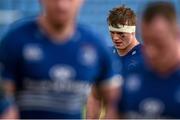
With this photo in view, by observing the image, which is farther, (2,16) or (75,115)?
(2,16)

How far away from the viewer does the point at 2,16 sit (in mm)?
12000

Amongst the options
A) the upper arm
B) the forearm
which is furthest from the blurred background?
the upper arm

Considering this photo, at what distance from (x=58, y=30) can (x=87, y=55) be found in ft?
0.69

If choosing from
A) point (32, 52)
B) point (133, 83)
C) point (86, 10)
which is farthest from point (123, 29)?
point (86, 10)


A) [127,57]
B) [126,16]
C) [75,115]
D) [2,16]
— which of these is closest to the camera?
[75,115]

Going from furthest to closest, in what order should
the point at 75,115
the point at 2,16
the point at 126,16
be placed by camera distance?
the point at 2,16
the point at 126,16
the point at 75,115

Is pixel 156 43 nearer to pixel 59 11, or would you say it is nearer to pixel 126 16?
pixel 59 11

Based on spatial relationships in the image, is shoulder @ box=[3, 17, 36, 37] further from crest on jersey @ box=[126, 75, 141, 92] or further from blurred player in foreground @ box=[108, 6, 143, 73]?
blurred player in foreground @ box=[108, 6, 143, 73]

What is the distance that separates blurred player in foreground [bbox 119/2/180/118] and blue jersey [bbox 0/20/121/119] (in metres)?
0.23

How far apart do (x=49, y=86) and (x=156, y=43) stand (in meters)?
0.63

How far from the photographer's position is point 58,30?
3.30m

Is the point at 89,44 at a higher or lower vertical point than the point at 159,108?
higher

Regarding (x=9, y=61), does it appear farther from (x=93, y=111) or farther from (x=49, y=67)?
(x=93, y=111)

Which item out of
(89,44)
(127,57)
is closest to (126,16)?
(127,57)
